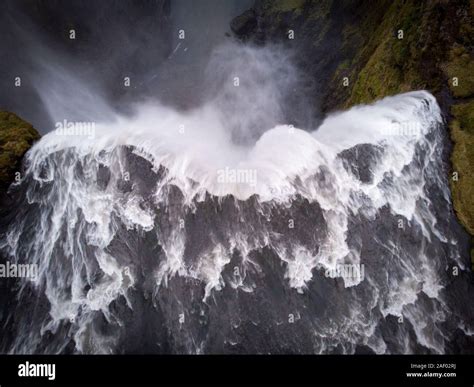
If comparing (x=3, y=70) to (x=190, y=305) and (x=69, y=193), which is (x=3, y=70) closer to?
(x=69, y=193)

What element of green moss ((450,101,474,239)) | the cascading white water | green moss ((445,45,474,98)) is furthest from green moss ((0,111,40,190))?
green moss ((445,45,474,98))

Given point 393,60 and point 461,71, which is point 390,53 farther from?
point 461,71

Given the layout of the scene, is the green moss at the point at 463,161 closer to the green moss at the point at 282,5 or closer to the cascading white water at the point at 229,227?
the cascading white water at the point at 229,227

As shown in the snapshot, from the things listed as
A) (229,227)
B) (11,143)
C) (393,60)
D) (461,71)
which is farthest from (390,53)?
(11,143)

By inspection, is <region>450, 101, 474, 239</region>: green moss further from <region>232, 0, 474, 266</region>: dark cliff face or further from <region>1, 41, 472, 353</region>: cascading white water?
<region>1, 41, 472, 353</region>: cascading white water

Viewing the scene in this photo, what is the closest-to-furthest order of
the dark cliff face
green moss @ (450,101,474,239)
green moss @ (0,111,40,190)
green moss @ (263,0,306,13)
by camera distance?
1. green moss @ (0,111,40,190)
2. green moss @ (450,101,474,239)
3. the dark cliff face
4. green moss @ (263,0,306,13)
